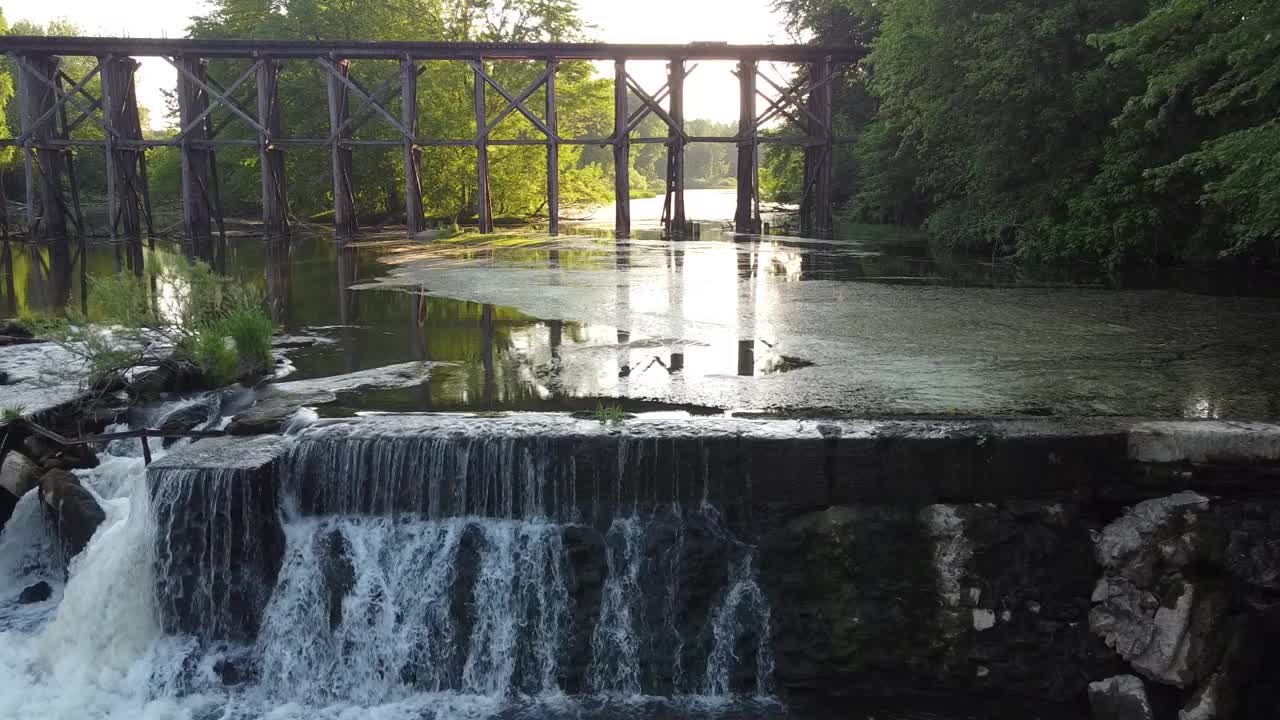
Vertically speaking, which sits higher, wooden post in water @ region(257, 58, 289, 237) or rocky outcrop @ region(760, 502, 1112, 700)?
wooden post in water @ region(257, 58, 289, 237)

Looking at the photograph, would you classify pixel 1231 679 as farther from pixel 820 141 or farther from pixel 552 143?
pixel 820 141

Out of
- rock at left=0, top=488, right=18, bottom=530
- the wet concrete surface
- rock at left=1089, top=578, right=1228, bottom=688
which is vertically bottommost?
rock at left=1089, top=578, right=1228, bottom=688

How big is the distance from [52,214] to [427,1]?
50.2 ft

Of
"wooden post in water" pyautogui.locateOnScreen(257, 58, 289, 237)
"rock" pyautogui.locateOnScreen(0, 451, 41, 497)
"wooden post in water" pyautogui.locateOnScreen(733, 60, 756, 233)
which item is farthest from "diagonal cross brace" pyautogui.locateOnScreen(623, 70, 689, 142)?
"rock" pyautogui.locateOnScreen(0, 451, 41, 497)

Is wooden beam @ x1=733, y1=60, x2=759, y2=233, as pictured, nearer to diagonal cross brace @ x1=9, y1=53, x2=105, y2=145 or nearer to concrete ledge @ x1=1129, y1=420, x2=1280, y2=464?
diagonal cross brace @ x1=9, y1=53, x2=105, y2=145

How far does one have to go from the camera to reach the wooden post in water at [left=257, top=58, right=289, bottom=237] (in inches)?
1043

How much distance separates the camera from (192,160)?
26797 mm

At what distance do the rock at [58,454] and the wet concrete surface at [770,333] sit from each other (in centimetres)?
183

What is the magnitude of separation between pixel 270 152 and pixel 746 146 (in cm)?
1316

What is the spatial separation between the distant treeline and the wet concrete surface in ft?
50.8

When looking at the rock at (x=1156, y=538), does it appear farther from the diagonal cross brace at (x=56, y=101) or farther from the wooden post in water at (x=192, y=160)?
the diagonal cross brace at (x=56, y=101)

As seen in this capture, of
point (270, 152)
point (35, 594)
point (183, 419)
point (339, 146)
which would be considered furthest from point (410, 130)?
point (35, 594)

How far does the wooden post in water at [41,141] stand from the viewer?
25.8 m

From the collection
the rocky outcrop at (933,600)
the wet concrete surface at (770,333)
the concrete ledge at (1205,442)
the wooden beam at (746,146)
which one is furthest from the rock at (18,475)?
the wooden beam at (746,146)
